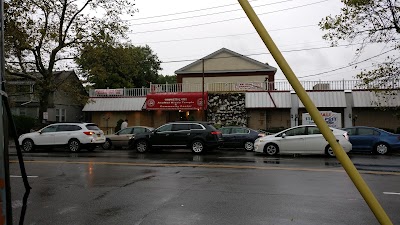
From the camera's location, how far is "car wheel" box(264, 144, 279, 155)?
16.5 m

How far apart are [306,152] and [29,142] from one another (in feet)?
48.9

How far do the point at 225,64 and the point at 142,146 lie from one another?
16.6 m

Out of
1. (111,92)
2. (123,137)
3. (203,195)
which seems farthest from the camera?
(111,92)

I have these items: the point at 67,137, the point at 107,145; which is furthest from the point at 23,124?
the point at 67,137

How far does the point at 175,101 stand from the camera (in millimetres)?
29391

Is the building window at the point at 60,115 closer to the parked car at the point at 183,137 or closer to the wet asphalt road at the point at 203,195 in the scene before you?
the parked car at the point at 183,137

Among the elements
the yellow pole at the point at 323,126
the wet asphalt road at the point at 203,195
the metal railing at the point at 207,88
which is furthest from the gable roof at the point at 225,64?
the yellow pole at the point at 323,126

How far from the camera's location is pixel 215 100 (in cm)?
2933

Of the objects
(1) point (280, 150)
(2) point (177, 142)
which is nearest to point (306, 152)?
(1) point (280, 150)

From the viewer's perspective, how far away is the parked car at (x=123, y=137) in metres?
21.1

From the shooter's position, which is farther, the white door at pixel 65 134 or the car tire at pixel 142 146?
the white door at pixel 65 134

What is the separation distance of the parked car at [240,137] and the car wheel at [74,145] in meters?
7.89

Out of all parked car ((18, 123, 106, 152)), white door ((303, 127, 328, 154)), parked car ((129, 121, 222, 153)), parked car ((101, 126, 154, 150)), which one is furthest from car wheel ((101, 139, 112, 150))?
white door ((303, 127, 328, 154))

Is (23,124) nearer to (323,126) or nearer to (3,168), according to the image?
(3,168)
